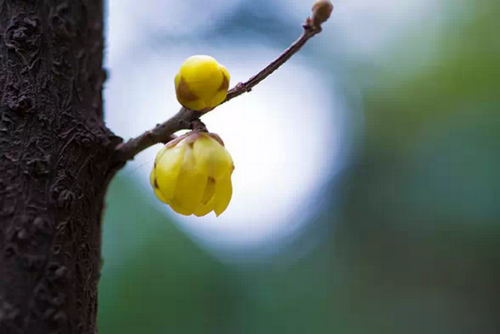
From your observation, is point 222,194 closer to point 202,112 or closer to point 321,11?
point 202,112

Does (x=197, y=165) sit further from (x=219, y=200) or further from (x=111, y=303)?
(x=111, y=303)

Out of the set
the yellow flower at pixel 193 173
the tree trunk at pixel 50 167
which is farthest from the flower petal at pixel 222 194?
the tree trunk at pixel 50 167

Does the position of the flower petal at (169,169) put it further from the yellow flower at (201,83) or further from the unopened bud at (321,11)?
the unopened bud at (321,11)

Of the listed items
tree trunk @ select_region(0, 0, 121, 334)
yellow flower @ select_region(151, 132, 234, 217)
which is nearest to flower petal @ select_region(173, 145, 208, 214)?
yellow flower @ select_region(151, 132, 234, 217)

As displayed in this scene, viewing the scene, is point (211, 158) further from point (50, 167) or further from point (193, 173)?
point (50, 167)

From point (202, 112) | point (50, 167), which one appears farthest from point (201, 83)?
point (50, 167)

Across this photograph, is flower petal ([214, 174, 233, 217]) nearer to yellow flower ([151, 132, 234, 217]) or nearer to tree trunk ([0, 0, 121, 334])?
yellow flower ([151, 132, 234, 217])

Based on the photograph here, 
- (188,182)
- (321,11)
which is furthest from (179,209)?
(321,11)
